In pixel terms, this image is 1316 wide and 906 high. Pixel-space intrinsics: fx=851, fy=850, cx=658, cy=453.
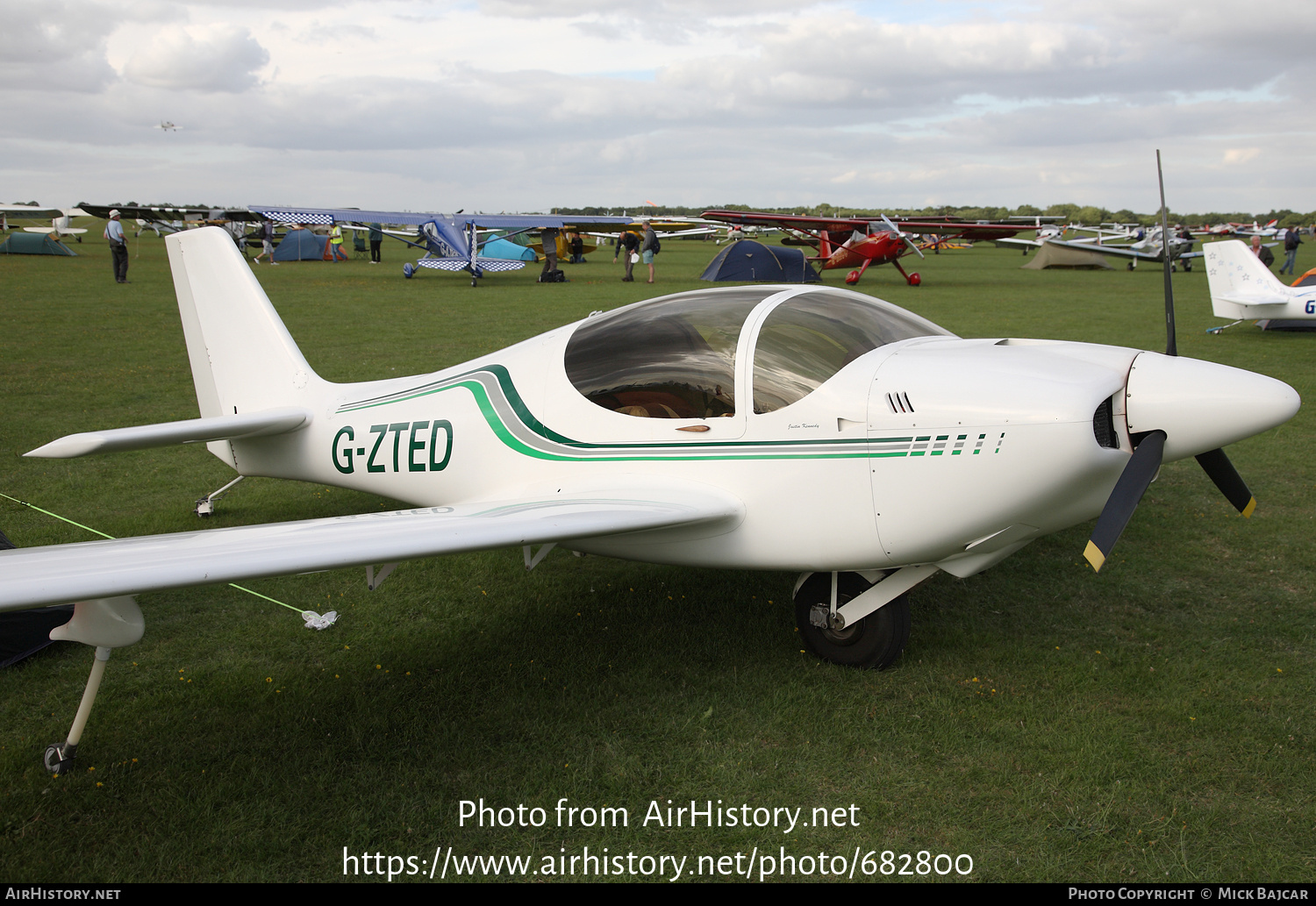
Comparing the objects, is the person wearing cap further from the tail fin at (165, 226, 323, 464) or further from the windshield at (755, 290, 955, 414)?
the windshield at (755, 290, 955, 414)

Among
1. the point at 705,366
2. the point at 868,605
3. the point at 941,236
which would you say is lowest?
the point at 868,605

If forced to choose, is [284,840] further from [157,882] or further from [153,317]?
[153,317]

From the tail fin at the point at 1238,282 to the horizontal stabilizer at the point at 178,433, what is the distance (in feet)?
51.6

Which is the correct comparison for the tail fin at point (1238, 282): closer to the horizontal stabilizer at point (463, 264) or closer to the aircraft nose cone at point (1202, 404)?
the aircraft nose cone at point (1202, 404)

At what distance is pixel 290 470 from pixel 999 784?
435cm

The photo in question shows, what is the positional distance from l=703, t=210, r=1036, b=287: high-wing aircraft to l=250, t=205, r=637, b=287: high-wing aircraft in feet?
18.3

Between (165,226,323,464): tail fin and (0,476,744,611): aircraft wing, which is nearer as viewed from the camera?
(0,476,744,611): aircraft wing

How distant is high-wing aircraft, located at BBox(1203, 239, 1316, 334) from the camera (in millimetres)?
14836

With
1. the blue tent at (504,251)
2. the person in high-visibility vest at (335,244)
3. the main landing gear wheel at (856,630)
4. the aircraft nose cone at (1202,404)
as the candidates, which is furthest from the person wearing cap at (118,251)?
the aircraft nose cone at (1202,404)

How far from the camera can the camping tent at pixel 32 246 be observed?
37.7 meters

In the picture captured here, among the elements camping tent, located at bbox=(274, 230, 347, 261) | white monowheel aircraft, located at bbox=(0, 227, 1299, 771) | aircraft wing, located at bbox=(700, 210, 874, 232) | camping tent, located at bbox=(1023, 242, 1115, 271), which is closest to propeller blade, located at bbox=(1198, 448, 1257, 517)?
white monowheel aircraft, located at bbox=(0, 227, 1299, 771)

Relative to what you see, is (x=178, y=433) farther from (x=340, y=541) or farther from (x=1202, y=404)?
(x=1202, y=404)

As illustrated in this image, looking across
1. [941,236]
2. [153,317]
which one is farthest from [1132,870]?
[941,236]

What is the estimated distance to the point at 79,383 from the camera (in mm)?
11023
